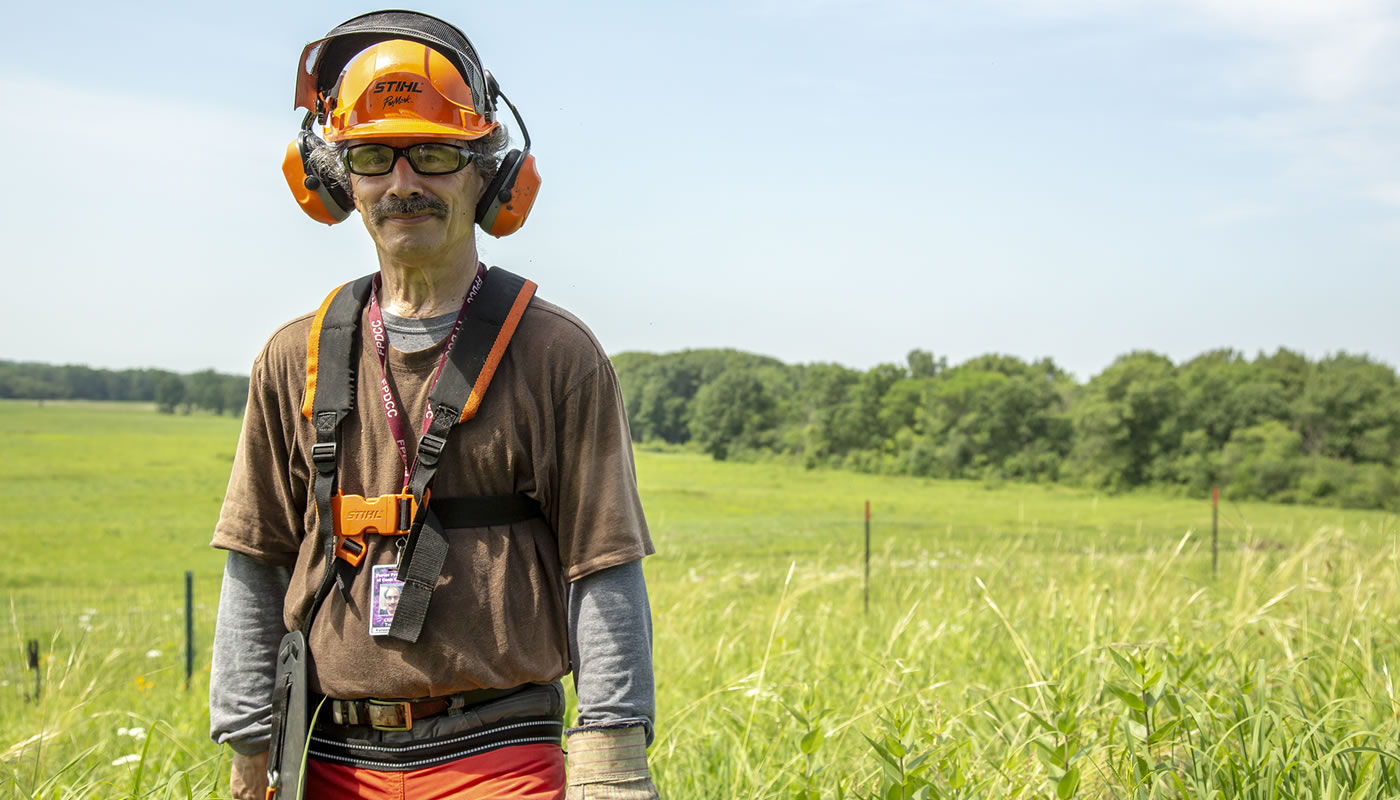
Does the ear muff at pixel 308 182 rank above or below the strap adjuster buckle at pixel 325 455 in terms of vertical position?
above

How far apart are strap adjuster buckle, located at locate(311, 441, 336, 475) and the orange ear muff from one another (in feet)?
1.82

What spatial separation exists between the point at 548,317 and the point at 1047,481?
54.7 meters

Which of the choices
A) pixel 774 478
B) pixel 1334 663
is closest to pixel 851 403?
pixel 774 478

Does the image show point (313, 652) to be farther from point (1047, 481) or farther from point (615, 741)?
point (1047, 481)

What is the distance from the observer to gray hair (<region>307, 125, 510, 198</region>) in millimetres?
2131

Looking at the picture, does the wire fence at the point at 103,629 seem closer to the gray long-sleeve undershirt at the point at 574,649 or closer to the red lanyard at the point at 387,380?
the gray long-sleeve undershirt at the point at 574,649

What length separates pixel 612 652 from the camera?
Result: 1919 millimetres

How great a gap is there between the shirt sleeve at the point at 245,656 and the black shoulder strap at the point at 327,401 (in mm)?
154

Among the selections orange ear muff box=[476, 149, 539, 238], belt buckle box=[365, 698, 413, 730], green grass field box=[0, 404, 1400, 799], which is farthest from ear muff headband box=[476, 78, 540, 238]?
green grass field box=[0, 404, 1400, 799]

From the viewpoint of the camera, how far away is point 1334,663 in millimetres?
Result: 3928

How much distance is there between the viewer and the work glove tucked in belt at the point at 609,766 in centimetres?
186

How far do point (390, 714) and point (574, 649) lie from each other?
1.20ft

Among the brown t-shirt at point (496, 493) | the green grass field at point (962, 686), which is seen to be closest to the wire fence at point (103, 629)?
the green grass field at point (962, 686)

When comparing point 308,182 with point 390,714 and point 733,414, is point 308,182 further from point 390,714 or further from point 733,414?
point 733,414
